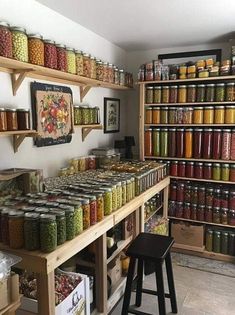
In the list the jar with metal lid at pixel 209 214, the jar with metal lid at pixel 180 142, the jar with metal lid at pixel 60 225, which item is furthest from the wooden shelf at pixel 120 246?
the jar with metal lid at pixel 180 142

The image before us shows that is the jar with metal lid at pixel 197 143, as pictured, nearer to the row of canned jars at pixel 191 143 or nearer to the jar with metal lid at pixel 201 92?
the row of canned jars at pixel 191 143

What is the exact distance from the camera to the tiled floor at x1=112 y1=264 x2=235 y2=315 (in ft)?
7.41

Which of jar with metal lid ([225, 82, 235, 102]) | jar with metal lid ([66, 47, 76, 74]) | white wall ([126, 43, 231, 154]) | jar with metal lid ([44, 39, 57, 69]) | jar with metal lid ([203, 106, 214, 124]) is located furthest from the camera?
white wall ([126, 43, 231, 154])

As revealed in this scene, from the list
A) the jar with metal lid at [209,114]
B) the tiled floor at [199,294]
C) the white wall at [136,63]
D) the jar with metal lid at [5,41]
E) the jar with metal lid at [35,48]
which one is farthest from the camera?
the white wall at [136,63]

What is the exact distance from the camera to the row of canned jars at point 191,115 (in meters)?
2.92

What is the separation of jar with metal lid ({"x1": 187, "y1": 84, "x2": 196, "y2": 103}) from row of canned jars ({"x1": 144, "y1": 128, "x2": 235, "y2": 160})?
304mm

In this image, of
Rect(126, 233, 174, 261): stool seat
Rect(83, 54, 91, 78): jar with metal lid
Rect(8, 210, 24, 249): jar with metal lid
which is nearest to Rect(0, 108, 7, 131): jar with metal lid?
Rect(8, 210, 24, 249): jar with metal lid

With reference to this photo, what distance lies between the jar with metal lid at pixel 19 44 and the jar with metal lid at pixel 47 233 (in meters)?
0.97

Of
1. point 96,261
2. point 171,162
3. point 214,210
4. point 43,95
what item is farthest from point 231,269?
point 43,95

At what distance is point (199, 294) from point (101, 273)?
1047 mm

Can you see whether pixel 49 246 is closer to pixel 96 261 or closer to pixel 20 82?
pixel 96 261

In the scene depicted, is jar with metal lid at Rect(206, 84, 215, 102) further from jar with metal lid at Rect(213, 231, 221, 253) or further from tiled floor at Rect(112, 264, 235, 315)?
tiled floor at Rect(112, 264, 235, 315)

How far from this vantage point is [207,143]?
9.88ft

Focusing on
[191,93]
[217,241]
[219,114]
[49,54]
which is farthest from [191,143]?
[49,54]
